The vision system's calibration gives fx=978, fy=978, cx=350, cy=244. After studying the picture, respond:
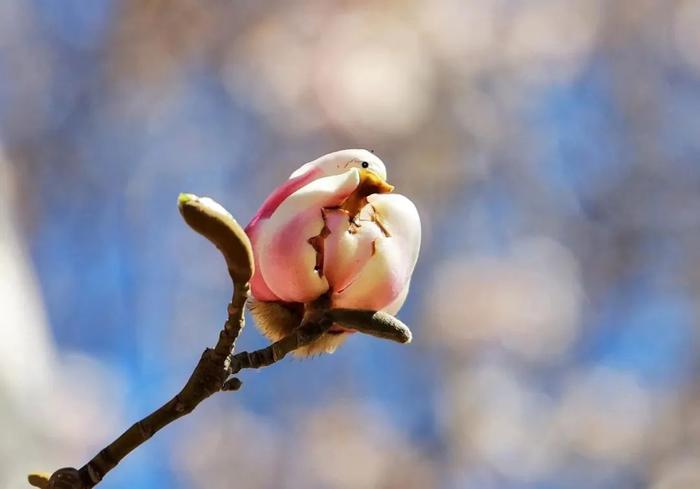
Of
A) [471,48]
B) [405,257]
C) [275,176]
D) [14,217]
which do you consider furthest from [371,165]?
[471,48]

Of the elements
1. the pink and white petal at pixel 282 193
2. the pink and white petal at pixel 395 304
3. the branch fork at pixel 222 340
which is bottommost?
the branch fork at pixel 222 340

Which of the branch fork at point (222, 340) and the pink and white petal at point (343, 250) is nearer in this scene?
the branch fork at point (222, 340)

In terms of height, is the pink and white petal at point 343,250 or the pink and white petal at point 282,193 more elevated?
the pink and white petal at point 282,193

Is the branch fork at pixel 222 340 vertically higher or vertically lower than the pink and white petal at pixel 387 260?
lower
